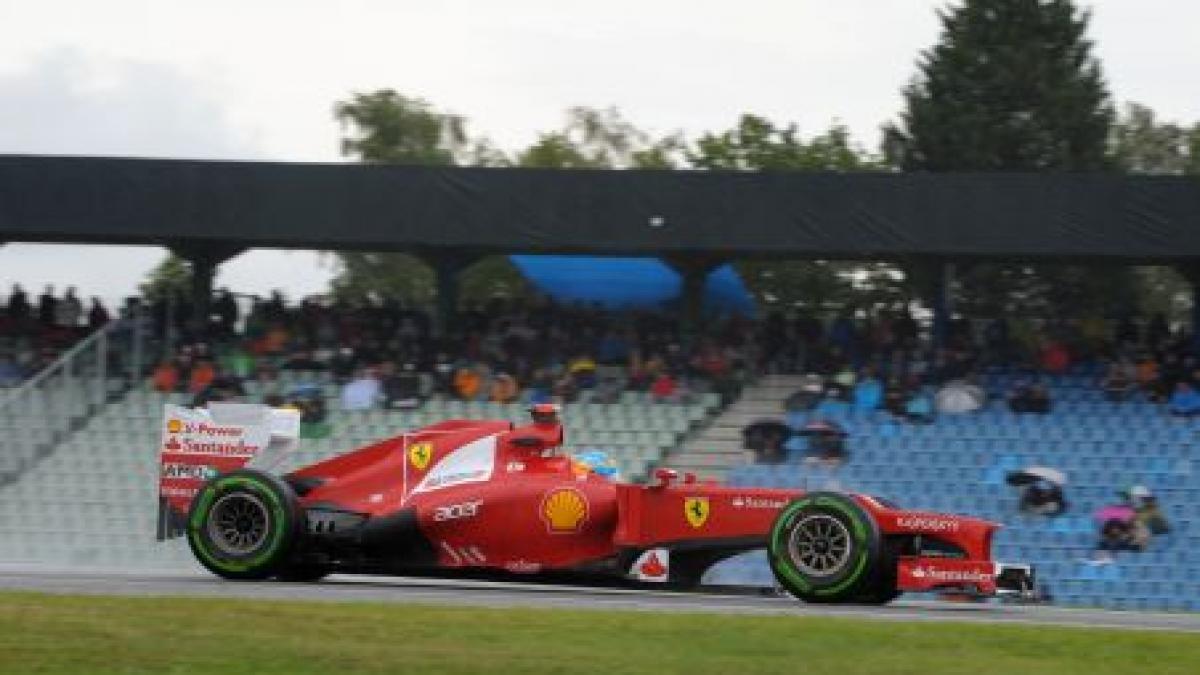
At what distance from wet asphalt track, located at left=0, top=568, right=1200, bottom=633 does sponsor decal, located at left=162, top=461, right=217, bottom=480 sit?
825 mm

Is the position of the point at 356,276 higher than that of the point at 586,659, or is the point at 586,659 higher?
the point at 356,276

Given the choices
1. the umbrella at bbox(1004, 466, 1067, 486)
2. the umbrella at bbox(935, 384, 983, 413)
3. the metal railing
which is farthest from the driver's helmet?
the metal railing

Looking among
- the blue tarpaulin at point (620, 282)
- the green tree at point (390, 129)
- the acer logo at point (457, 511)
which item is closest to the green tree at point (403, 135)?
the green tree at point (390, 129)

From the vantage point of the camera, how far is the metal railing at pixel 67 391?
29047 millimetres

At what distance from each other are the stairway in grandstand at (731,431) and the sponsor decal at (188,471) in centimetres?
1080

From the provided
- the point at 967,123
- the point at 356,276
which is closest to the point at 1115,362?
the point at 967,123

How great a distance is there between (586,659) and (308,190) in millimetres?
20458

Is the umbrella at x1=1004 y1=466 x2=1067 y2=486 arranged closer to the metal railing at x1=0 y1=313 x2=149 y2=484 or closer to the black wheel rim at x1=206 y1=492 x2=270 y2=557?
the black wheel rim at x1=206 y1=492 x2=270 y2=557

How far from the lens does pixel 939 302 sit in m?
31.1

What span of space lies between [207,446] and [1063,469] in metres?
12.4

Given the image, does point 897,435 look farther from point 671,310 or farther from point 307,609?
point 307,609

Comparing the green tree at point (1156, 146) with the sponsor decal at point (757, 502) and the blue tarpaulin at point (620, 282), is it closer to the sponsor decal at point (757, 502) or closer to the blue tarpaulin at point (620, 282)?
the blue tarpaulin at point (620, 282)

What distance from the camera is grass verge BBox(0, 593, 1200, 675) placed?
37.7 feet

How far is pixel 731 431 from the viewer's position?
95.0 feet
